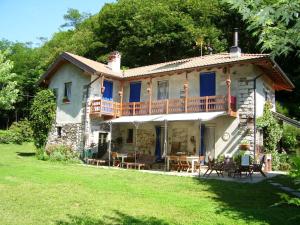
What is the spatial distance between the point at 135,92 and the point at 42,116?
22.7ft

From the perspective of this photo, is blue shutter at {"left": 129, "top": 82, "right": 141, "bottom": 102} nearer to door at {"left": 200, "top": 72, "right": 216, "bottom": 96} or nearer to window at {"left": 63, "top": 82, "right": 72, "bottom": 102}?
window at {"left": 63, "top": 82, "right": 72, "bottom": 102}

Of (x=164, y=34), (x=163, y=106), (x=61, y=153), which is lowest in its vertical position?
(x=61, y=153)

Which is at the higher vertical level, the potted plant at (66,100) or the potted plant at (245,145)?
the potted plant at (66,100)

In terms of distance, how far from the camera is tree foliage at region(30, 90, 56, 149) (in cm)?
2452

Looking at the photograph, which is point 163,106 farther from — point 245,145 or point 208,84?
point 245,145

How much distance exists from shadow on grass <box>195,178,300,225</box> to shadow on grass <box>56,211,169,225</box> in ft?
6.33

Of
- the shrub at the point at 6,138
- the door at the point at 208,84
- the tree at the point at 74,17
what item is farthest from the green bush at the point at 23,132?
the tree at the point at 74,17

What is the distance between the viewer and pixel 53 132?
966 inches

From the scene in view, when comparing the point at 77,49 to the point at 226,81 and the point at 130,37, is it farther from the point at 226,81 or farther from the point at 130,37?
the point at 226,81

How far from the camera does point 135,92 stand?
76.2ft

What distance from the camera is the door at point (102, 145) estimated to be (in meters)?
22.3

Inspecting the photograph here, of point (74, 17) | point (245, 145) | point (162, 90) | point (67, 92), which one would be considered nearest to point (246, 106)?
point (245, 145)

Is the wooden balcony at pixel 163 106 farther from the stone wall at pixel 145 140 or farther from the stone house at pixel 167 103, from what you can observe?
the stone wall at pixel 145 140

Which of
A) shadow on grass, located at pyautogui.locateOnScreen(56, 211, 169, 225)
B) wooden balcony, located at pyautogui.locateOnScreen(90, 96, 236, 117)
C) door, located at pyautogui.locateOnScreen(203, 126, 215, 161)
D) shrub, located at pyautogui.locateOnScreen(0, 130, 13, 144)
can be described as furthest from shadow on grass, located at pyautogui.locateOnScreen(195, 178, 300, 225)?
shrub, located at pyautogui.locateOnScreen(0, 130, 13, 144)
